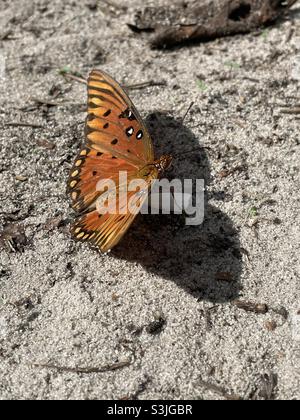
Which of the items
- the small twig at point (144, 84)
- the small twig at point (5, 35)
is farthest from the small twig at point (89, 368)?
the small twig at point (5, 35)

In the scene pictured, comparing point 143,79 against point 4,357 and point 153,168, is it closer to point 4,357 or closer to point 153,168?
point 153,168

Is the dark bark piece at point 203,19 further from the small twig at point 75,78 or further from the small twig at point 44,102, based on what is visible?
the small twig at point 44,102

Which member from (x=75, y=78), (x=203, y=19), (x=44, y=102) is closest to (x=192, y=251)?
(x=44, y=102)

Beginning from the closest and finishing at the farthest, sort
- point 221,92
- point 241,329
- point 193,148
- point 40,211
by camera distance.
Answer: point 241,329
point 40,211
point 193,148
point 221,92

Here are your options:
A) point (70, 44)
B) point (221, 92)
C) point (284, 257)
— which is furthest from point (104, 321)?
point (70, 44)

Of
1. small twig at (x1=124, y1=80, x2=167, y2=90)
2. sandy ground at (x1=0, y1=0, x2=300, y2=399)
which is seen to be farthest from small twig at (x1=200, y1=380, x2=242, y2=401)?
small twig at (x1=124, y1=80, x2=167, y2=90)
